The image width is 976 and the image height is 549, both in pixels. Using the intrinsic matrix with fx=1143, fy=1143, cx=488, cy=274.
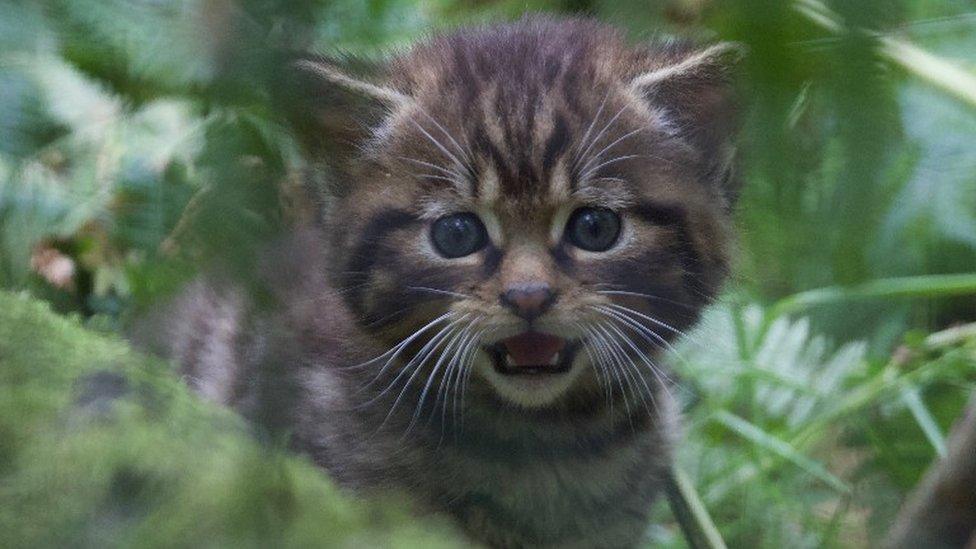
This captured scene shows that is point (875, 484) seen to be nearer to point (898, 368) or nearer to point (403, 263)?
point (898, 368)

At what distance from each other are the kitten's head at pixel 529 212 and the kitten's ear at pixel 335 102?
0.01 meters

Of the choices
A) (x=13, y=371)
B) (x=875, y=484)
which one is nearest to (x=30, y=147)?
(x=13, y=371)

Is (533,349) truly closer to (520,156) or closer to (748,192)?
(520,156)

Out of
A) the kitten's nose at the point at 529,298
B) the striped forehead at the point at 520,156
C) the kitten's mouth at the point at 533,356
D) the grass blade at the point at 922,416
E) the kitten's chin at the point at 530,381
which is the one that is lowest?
the kitten's chin at the point at 530,381

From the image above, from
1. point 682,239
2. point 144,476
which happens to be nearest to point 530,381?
point 682,239

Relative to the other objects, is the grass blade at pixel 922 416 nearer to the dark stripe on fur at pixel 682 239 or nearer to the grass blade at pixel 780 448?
the grass blade at pixel 780 448

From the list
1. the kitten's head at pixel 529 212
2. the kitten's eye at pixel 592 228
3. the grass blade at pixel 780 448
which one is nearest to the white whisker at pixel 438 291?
the kitten's head at pixel 529 212

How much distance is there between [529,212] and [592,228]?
0.14 m

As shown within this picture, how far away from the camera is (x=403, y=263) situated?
243cm

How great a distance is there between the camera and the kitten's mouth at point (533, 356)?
2.45 meters

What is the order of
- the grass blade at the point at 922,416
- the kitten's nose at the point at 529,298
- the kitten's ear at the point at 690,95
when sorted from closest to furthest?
the kitten's ear at the point at 690,95 < the kitten's nose at the point at 529,298 < the grass blade at the point at 922,416

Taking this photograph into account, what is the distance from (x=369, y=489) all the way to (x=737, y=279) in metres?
0.98

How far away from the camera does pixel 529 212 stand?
235 centimetres

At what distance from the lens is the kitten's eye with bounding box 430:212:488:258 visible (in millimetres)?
2398
